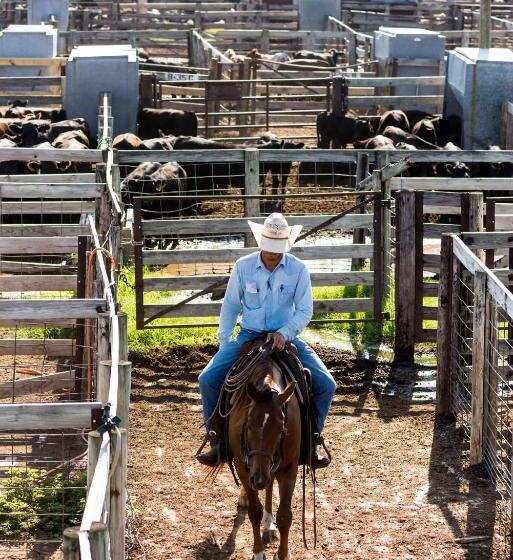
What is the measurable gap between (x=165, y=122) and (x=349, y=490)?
1442 cm

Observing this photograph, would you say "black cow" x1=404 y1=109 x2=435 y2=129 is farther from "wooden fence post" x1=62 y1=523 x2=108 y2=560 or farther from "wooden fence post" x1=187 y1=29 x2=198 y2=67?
"wooden fence post" x1=62 y1=523 x2=108 y2=560

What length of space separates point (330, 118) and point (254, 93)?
3614 millimetres

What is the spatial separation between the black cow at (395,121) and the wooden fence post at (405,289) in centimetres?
1065

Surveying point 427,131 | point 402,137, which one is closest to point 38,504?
point 402,137

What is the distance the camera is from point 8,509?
25.1 feet

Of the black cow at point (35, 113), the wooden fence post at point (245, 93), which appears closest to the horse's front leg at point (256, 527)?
the black cow at point (35, 113)

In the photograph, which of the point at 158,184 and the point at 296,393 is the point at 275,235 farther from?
the point at 158,184

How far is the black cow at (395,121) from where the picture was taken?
22.3 meters

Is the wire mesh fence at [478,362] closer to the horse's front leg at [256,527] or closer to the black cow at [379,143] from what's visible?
the horse's front leg at [256,527]

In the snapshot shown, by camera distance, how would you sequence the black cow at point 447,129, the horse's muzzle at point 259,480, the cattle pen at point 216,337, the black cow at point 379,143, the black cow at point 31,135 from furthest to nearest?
the black cow at point 447,129, the black cow at point 31,135, the black cow at point 379,143, the cattle pen at point 216,337, the horse's muzzle at point 259,480

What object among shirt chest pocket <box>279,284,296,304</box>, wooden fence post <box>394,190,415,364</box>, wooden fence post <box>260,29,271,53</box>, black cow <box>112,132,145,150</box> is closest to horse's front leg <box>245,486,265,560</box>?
shirt chest pocket <box>279,284,296,304</box>

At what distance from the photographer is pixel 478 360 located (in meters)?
9.01

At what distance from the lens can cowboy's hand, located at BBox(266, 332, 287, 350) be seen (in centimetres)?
741

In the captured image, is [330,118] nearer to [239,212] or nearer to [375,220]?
[239,212]
